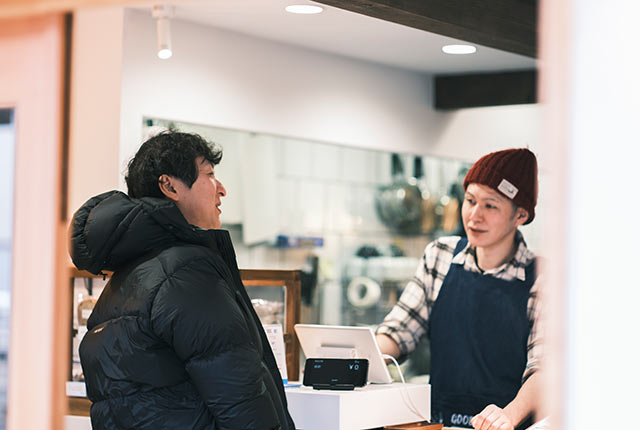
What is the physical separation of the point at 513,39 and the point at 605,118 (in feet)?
8.05

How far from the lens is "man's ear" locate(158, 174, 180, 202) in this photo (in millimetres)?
2766

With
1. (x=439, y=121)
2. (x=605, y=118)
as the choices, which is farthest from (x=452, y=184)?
(x=605, y=118)

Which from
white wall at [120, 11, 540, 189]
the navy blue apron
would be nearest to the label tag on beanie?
the navy blue apron

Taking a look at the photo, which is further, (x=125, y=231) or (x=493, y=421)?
(x=493, y=421)

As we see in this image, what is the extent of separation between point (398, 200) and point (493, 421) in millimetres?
3211

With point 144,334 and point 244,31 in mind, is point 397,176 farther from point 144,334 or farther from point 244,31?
point 144,334

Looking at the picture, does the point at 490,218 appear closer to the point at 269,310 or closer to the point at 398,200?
the point at 269,310

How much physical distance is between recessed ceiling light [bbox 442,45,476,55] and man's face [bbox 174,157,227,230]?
106 inches

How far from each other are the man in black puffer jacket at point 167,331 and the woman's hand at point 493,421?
2.83 feet

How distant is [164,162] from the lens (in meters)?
2.77

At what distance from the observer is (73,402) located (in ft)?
12.3

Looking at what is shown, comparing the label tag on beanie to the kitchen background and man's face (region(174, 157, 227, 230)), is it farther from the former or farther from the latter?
man's face (region(174, 157, 227, 230))

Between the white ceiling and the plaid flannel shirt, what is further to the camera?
the white ceiling

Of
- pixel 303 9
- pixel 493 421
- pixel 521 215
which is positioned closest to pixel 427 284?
pixel 521 215
